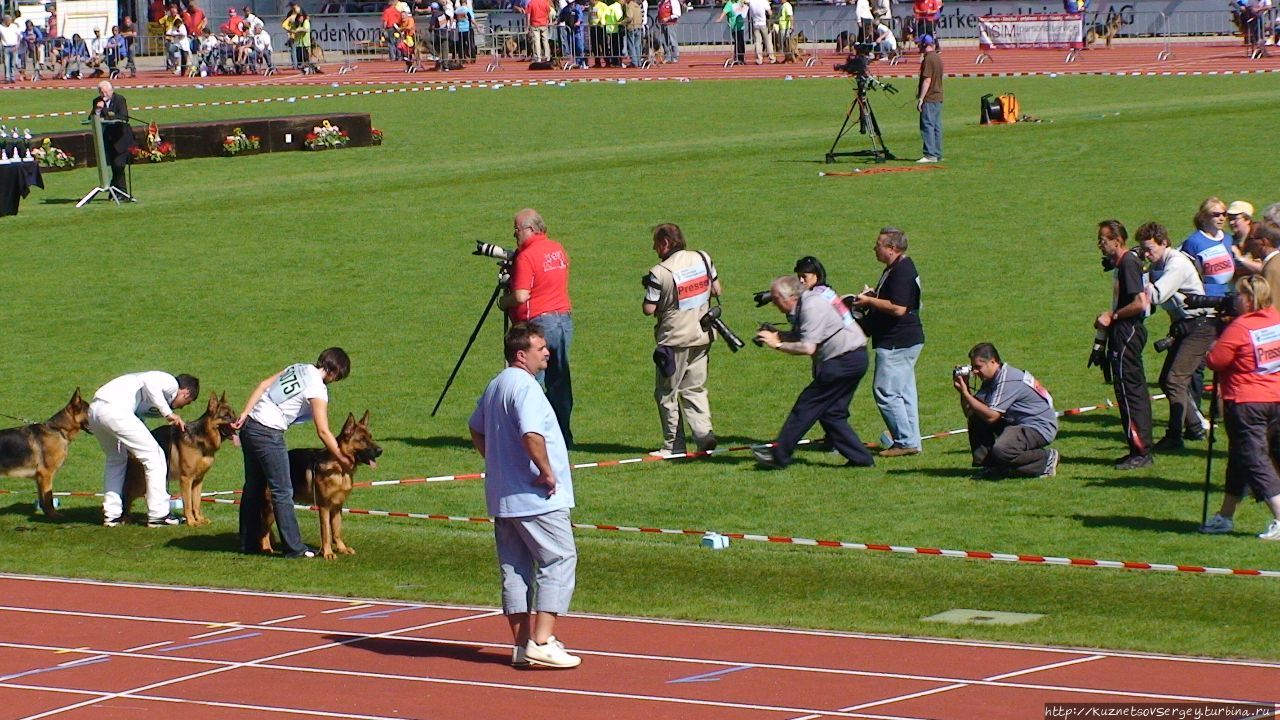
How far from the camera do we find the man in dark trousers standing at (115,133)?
32344mm

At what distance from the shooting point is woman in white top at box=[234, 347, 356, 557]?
12.9 meters

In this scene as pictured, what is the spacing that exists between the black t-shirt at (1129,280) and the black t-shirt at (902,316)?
1.68 m

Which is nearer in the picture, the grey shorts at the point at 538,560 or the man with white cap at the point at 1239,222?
the grey shorts at the point at 538,560

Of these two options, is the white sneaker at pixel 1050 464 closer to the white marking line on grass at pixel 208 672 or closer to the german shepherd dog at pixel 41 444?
the white marking line on grass at pixel 208 672

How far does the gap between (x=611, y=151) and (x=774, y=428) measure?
20265 millimetres

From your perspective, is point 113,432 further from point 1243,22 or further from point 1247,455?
point 1243,22

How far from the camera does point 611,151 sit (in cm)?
3769

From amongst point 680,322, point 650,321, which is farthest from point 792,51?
point 680,322

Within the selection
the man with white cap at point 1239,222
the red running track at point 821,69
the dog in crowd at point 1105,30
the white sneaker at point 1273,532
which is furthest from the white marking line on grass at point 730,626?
the dog in crowd at point 1105,30

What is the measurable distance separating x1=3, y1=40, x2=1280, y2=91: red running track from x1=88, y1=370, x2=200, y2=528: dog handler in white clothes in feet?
124

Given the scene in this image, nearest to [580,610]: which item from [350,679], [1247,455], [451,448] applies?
[350,679]

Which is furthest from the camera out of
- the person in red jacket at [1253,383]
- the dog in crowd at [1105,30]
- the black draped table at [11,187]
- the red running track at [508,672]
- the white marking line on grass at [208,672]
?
the dog in crowd at [1105,30]

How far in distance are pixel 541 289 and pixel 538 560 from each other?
6273mm

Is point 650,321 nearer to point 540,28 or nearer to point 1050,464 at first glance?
point 1050,464
